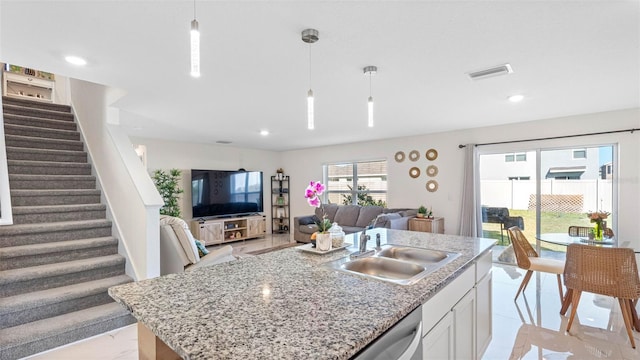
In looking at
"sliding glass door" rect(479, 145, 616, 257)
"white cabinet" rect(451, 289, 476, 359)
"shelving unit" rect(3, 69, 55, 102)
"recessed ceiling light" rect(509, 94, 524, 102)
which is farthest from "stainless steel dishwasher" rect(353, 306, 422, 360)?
"shelving unit" rect(3, 69, 55, 102)

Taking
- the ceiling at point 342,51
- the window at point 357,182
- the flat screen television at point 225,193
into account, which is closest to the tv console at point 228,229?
the flat screen television at point 225,193

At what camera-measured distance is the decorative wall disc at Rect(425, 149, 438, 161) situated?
5715mm

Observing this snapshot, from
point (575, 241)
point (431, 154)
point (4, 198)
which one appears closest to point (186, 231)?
point (4, 198)

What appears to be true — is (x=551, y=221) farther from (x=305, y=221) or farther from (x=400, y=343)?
(x=400, y=343)

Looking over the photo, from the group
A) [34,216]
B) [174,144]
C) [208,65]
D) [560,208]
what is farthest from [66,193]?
[560,208]

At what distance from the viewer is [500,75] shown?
2.69 meters

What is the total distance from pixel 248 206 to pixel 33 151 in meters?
4.14

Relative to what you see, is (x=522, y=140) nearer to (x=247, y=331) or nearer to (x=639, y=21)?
(x=639, y=21)

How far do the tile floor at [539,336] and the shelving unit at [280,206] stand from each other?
5399mm

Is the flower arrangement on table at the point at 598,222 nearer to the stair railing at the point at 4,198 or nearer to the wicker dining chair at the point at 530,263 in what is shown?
the wicker dining chair at the point at 530,263

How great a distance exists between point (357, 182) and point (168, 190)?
13.3 ft

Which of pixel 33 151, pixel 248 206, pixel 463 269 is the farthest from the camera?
pixel 248 206

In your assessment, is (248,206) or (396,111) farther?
(248,206)

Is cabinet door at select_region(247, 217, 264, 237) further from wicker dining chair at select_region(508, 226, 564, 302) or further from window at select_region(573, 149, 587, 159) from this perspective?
window at select_region(573, 149, 587, 159)
